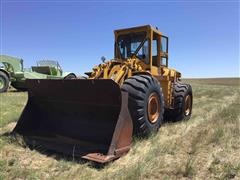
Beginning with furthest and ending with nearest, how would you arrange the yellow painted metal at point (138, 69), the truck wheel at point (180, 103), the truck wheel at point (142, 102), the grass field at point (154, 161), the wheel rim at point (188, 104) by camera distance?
the wheel rim at point (188, 104) < the truck wheel at point (180, 103) < the yellow painted metal at point (138, 69) < the truck wheel at point (142, 102) < the grass field at point (154, 161)

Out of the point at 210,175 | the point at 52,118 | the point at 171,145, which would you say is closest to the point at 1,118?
the point at 52,118

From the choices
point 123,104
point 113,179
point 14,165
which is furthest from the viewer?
point 123,104

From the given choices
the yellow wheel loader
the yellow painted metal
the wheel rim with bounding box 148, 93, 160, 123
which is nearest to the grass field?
the yellow wheel loader

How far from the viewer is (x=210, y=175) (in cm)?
338

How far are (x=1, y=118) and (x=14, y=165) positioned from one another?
3.58m

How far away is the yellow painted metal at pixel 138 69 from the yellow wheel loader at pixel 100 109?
2 cm

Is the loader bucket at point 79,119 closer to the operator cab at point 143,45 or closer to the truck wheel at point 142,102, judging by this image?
Answer: the truck wheel at point 142,102

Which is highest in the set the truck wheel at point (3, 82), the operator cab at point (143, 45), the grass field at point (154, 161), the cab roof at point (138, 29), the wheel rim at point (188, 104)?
the cab roof at point (138, 29)

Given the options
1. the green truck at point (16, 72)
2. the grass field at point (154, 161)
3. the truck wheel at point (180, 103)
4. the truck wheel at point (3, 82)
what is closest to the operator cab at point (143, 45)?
the truck wheel at point (180, 103)

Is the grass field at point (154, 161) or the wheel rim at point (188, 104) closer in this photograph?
the grass field at point (154, 161)

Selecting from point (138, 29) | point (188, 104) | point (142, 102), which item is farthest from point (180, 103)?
point (142, 102)

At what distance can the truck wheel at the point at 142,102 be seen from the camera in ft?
15.3

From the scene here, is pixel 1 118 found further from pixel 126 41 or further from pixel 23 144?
pixel 126 41

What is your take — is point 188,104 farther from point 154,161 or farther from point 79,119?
point 154,161
